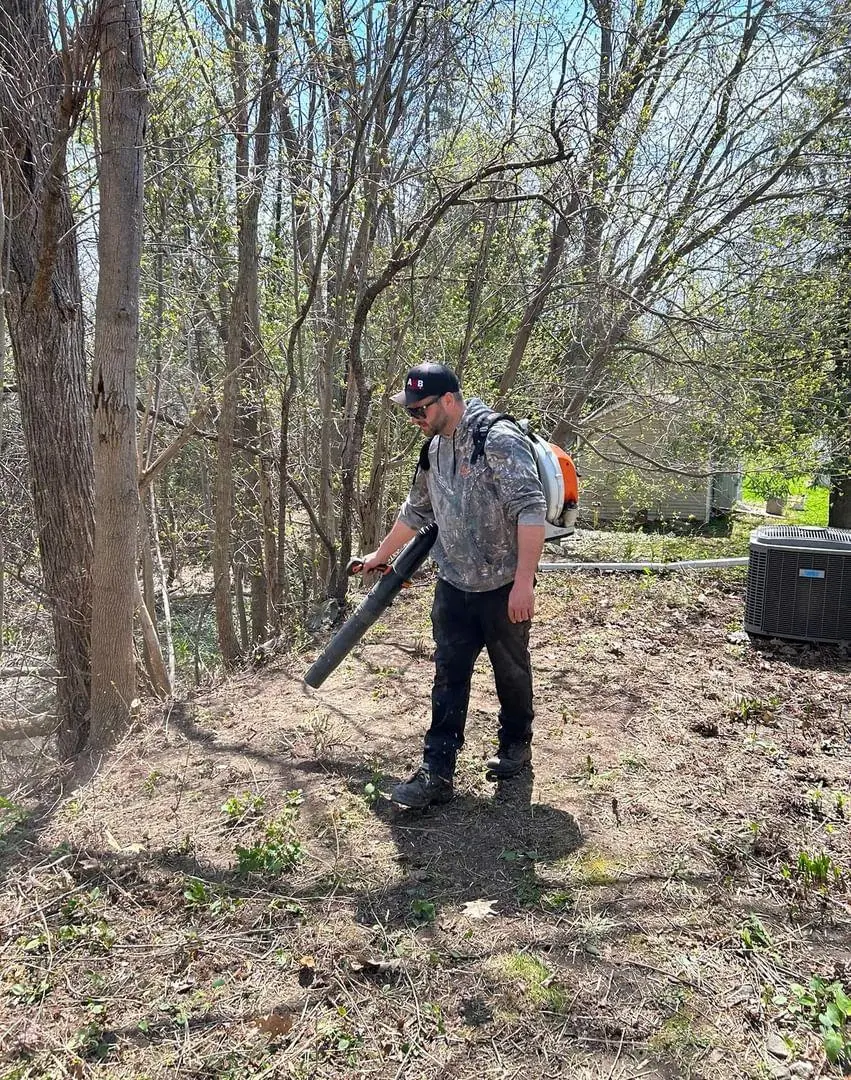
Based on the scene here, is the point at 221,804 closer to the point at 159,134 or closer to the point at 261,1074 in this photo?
the point at 261,1074

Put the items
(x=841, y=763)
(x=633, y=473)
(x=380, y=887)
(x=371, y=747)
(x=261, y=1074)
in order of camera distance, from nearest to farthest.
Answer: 1. (x=261, y=1074)
2. (x=380, y=887)
3. (x=841, y=763)
4. (x=371, y=747)
5. (x=633, y=473)

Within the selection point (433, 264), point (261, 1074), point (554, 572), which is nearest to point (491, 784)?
point (261, 1074)

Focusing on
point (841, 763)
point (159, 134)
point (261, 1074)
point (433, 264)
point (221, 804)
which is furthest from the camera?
point (433, 264)

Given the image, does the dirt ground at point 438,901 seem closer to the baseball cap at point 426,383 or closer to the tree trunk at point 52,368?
the tree trunk at point 52,368

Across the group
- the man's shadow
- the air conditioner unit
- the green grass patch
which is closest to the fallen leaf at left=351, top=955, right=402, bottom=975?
the man's shadow

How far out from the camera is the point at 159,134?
22.0 feet

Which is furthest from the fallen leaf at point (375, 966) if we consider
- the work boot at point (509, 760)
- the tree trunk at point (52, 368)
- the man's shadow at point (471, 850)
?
the tree trunk at point (52, 368)

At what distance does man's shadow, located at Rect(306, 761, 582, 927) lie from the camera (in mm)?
2796

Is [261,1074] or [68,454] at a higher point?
[68,454]

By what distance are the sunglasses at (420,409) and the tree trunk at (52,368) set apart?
2648 mm

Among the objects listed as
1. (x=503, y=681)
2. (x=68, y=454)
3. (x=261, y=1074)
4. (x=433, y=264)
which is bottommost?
(x=261, y=1074)

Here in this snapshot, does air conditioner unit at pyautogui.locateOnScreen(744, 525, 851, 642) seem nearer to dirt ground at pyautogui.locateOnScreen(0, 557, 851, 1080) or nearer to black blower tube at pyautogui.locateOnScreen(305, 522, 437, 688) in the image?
dirt ground at pyautogui.locateOnScreen(0, 557, 851, 1080)

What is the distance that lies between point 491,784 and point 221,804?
50.8 inches

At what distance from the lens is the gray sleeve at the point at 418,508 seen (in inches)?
144
